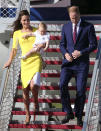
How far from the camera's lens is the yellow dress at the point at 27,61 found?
235 inches

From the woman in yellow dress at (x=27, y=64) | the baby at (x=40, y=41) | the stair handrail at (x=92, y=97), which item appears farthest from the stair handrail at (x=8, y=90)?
the stair handrail at (x=92, y=97)

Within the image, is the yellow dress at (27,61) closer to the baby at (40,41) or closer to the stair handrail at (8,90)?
the baby at (40,41)

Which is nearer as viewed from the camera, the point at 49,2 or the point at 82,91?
the point at 82,91

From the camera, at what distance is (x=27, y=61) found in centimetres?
604

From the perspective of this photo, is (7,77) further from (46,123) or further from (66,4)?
(66,4)

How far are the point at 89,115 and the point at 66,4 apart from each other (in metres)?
3.57

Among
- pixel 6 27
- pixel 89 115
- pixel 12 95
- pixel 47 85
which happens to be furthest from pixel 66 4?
pixel 89 115

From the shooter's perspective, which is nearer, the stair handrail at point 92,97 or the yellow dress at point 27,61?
the stair handrail at point 92,97

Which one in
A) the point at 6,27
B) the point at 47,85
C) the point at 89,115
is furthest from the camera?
the point at 6,27

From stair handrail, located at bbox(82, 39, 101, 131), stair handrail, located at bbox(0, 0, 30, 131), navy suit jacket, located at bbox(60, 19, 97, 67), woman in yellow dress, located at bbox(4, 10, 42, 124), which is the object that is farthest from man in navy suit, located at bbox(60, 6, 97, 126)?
stair handrail, located at bbox(0, 0, 30, 131)

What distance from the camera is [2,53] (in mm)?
9250

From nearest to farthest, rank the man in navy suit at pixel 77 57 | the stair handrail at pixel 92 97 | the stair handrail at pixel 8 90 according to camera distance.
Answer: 1. the stair handrail at pixel 92 97
2. the man in navy suit at pixel 77 57
3. the stair handrail at pixel 8 90

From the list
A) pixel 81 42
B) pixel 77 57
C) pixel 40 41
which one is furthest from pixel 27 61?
pixel 81 42

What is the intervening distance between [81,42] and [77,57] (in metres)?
0.25
